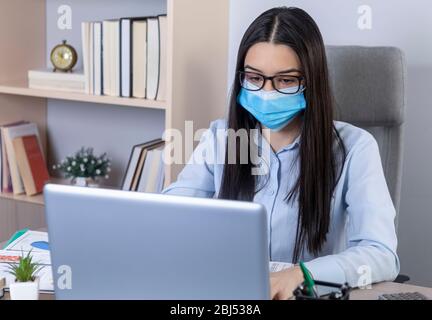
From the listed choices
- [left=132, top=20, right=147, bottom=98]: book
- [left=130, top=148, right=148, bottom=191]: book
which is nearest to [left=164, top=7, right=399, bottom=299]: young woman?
[left=132, top=20, right=147, bottom=98]: book

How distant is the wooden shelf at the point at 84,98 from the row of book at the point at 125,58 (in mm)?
38

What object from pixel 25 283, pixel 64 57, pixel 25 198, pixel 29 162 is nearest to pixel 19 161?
pixel 29 162

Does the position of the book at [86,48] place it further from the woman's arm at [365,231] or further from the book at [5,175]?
the woman's arm at [365,231]

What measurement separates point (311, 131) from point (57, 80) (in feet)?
4.08

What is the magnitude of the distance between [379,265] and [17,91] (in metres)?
1.66

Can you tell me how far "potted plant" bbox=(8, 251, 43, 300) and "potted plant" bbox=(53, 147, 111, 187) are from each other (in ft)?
4.49

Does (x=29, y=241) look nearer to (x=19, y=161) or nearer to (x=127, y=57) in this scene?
(x=127, y=57)

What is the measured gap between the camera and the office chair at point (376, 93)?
6.06 feet

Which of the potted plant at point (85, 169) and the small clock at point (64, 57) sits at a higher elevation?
the small clock at point (64, 57)

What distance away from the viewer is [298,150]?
170cm

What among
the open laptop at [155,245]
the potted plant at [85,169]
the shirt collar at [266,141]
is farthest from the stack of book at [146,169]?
the open laptop at [155,245]

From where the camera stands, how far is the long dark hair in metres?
1.62

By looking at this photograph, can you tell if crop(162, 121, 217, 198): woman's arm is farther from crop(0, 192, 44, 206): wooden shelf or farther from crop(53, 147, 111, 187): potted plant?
crop(0, 192, 44, 206): wooden shelf
